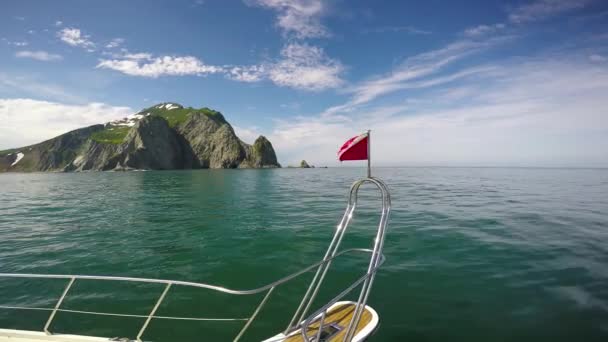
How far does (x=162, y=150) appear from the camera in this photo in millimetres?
159375

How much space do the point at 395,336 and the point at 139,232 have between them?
15.0 m

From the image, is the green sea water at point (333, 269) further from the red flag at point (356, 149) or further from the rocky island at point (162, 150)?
the rocky island at point (162, 150)

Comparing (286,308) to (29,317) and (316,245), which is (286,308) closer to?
(316,245)

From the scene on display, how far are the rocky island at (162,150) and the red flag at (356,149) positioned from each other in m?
169

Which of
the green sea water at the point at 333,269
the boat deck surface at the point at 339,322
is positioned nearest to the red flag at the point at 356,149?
the boat deck surface at the point at 339,322

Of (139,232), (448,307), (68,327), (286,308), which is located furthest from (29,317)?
(448,307)

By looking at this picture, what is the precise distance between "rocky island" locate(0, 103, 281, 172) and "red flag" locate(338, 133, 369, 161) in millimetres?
169175

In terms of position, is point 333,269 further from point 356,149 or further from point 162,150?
point 162,150

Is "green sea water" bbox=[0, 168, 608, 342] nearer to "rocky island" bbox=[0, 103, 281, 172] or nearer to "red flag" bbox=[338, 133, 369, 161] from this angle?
"red flag" bbox=[338, 133, 369, 161]

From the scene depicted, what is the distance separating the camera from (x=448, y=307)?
24.1 ft

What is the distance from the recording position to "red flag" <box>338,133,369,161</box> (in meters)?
5.00

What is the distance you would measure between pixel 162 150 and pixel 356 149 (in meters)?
176

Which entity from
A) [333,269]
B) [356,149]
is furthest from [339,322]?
[333,269]

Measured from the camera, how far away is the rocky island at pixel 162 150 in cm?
15188
